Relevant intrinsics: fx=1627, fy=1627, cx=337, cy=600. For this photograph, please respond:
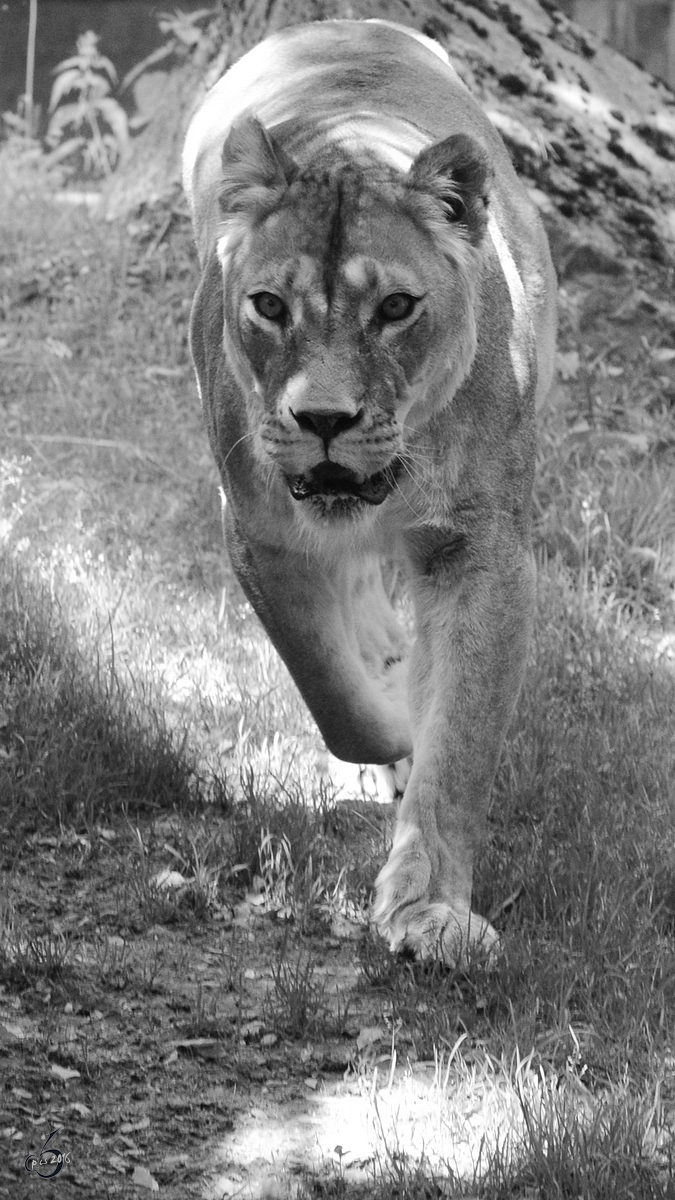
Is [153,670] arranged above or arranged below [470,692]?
→ below

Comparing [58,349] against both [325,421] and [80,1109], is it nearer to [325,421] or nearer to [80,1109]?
[325,421]

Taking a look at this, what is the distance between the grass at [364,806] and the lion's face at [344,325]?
3.33ft

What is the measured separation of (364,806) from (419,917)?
0.97 meters

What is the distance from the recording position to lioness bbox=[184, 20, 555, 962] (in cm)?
364

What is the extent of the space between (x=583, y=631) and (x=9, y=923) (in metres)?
2.36

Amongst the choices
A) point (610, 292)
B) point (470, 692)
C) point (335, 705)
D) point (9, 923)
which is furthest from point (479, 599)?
point (610, 292)

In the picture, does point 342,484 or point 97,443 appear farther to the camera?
A: point 97,443

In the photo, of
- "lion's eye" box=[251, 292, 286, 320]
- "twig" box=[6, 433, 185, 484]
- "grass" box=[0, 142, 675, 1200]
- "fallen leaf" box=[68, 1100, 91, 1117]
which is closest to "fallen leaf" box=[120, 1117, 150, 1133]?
"fallen leaf" box=[68, 1100, 91, 1117]

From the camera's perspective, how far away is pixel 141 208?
8.88 metres

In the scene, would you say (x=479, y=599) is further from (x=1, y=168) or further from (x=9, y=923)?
(x=1, y=168)

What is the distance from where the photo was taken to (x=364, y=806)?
468cm
